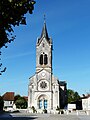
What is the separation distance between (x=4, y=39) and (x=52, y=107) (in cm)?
6163

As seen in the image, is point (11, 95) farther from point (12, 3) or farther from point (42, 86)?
point (12, 3)

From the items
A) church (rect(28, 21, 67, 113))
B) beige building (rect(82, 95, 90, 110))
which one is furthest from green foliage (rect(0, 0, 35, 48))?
beige building (rect(82, 95, 90, 110))

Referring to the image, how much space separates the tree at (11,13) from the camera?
14.0 metres

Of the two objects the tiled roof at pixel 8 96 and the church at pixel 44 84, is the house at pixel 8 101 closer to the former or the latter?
the tiled roof at pixel 8 96

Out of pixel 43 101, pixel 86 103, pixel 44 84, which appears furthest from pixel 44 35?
pixel 86 103

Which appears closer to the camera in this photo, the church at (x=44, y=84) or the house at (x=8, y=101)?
the church at (x=44, y=84)

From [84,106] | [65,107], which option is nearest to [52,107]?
[65,107]

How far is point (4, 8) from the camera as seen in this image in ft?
46.2

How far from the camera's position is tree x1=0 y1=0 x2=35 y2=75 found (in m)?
14.0

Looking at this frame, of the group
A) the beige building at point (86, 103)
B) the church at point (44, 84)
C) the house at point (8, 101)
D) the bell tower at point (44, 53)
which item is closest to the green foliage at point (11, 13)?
the church at point (44, 84)

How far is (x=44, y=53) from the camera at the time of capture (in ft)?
263

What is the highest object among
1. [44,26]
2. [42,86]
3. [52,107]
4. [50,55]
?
[44,26]

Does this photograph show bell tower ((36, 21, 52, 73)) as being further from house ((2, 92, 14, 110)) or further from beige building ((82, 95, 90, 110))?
house ((2, 92, 14, 110))

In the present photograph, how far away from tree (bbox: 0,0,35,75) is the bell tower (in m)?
63.4
